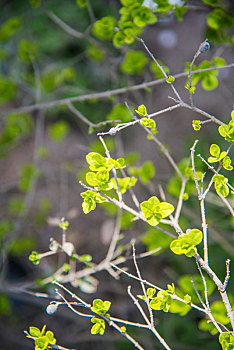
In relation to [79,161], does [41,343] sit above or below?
above

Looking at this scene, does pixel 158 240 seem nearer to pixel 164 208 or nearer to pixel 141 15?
pixel 164 208

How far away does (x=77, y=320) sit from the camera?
1.41m

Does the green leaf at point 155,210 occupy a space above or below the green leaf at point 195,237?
above

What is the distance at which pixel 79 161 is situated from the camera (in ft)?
6.02

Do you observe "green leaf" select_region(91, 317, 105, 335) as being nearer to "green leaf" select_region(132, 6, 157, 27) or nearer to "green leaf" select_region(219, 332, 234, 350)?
"green leaf" select_region(219, 332, 234, 350)

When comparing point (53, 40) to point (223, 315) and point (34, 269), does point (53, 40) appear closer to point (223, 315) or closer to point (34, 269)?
point (34, 269)

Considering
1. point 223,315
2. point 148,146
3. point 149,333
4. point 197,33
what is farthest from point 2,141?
point 197,33

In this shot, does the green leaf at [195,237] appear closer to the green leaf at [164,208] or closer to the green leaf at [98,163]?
the green leaf at [164,208]

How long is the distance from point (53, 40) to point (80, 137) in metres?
0.64

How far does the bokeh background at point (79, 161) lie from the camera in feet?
4.27

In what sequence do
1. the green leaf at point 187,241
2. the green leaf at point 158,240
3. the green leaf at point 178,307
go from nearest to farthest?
the green leaf at point 187,241, the green leaf at point 178,307, the green leaf at point 158,240

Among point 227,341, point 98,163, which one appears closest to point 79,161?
point 98,163

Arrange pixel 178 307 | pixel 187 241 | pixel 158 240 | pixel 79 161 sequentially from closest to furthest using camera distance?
pixel 187 241 < pixel 178 307 < pixel 158 240 < pixel 79 161

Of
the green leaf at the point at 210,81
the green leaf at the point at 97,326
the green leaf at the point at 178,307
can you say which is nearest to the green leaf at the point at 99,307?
the green leaf at the point at 97,326
